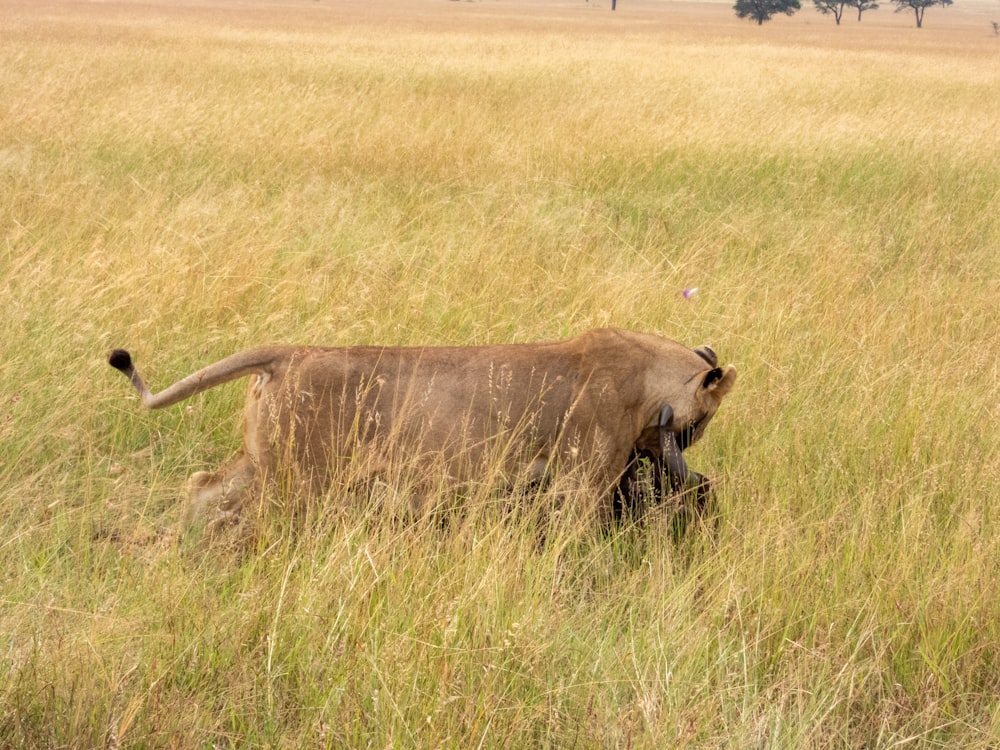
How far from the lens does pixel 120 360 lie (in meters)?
3.25

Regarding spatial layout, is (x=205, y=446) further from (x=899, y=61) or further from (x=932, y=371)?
(x=899, y=61)

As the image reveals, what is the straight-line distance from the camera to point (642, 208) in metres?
7.83

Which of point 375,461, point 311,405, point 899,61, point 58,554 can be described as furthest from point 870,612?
point 899,61

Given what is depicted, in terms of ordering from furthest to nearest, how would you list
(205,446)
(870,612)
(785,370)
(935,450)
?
(785,370) < (205,446) < (935,450) < (870,612)

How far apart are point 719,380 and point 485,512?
85 cm

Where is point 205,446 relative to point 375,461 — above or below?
below

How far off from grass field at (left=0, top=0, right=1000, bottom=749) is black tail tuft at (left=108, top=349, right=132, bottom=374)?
0.49 m

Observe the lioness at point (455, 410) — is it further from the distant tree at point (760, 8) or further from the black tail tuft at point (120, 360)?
the distant tree at point (760, 8)

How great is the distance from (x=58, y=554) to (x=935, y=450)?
293 cm

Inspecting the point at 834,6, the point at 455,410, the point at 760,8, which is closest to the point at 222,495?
the point at 455,410

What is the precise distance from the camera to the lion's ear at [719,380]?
11.2 ft

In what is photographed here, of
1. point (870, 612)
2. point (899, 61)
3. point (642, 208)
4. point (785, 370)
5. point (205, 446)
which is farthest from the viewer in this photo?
point (899, 61)

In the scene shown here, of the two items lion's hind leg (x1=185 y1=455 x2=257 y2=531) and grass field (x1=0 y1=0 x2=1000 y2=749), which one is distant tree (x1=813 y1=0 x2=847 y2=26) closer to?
grass field (x1=0 y1=0 x2=1000 y2=749)

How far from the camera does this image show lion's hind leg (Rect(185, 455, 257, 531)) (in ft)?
11.1
